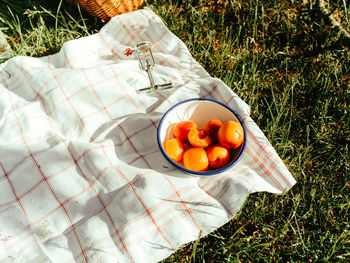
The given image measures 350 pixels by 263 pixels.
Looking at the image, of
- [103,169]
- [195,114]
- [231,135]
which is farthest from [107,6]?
[231,135]

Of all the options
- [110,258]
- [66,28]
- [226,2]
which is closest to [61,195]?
[110,258]

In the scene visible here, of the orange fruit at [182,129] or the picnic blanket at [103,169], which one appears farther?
the orange fruit at [182,129]

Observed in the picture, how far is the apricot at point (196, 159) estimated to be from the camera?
1.08 metres

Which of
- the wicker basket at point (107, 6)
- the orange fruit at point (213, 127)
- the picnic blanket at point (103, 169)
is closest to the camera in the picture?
the picnic blanket at point (103, 169)

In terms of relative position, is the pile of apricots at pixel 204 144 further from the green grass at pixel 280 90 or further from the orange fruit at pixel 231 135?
the green grass at pixel 280 90

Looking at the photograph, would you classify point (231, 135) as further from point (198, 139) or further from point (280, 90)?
point (280, 90)

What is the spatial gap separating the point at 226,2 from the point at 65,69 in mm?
1070

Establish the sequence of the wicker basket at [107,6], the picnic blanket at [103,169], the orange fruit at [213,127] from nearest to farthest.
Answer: the picnic blanket at [103,169], the orange fruit at [213,127], the wicker basket at [107,6]

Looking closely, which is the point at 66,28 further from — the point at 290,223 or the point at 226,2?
the point at 290,223

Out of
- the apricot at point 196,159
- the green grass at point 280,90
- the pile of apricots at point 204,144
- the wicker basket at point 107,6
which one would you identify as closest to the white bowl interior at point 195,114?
the pile of apricots at point 204,144

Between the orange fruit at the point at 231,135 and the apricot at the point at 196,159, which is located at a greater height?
→ the orange fruit at the point at 231,135

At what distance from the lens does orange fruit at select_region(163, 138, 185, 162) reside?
3.70 feet

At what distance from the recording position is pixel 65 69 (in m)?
1.50

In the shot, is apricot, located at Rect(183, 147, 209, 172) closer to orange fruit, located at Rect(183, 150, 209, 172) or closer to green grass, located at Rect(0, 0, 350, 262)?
orange fruit, located at Rect(183, 150, 209, 172)
